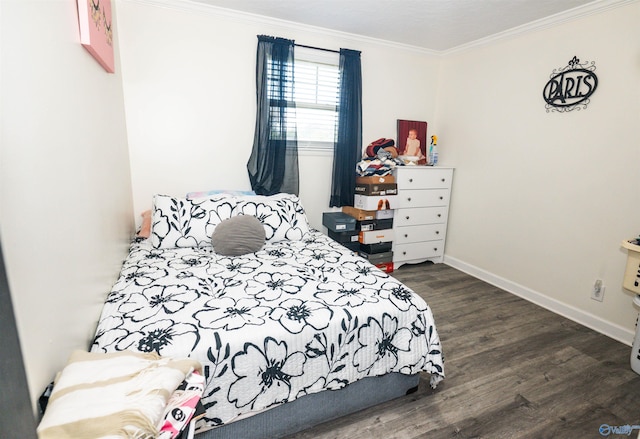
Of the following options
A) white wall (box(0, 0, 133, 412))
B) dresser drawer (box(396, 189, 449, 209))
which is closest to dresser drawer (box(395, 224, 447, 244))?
dresser drawer (box(396, 189, 449, 209))

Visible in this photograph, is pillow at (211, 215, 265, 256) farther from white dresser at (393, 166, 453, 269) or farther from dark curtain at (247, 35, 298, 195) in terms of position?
white dresser at (393, 166, 453, 269)

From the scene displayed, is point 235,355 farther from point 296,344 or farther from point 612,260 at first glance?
point 612,260

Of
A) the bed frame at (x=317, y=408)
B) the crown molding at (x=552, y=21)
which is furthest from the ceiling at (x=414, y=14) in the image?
the bed frame at (x=317, y=408)

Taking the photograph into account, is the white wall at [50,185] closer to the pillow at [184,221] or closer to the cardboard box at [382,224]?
the pillow at [184,221]

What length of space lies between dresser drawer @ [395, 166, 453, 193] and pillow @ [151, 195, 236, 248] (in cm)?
170

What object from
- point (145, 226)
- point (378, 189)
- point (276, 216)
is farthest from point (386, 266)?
point (145, 226)

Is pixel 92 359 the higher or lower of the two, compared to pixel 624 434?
higher

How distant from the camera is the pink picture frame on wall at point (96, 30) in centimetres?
130

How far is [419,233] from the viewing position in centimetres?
332

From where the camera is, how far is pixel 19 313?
2.30 feet

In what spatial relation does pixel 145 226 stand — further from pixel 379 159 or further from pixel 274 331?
pixel 379 159

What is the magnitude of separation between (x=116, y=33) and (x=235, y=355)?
2.48 m

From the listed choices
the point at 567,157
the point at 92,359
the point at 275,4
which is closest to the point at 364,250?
the point at 567,157

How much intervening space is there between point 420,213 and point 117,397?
298 cm
